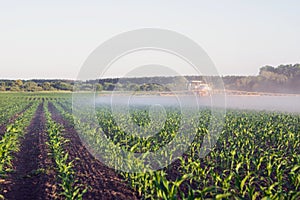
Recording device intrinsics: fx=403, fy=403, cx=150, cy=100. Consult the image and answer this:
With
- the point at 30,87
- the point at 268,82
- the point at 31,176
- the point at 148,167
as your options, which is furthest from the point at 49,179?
the point at 30,87

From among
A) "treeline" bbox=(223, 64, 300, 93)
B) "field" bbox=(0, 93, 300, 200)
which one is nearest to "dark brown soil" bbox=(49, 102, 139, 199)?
"field" bbox=(0, 93, 300, 200)

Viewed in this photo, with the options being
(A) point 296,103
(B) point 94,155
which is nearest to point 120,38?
(B) point 94,155

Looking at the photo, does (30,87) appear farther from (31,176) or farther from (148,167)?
(148,167)

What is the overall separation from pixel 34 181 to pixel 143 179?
9.65 ft

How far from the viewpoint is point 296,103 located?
3772 centimetres

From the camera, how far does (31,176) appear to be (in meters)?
9.48

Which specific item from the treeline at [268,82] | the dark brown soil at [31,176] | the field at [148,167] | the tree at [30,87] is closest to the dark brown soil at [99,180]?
the field at [148,167]

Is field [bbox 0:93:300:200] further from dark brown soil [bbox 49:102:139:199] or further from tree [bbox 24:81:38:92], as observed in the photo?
tree [bbox 24:81:38:92]

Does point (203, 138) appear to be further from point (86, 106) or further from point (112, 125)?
point (86, 106)

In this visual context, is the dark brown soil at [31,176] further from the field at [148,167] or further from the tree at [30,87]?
the tree at [30,87]

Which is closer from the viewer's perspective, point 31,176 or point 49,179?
point 49,179

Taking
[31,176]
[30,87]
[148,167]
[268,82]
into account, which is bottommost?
[31,176]

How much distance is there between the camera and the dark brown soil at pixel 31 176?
802 centimetres

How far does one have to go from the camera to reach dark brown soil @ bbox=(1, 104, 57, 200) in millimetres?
8023
